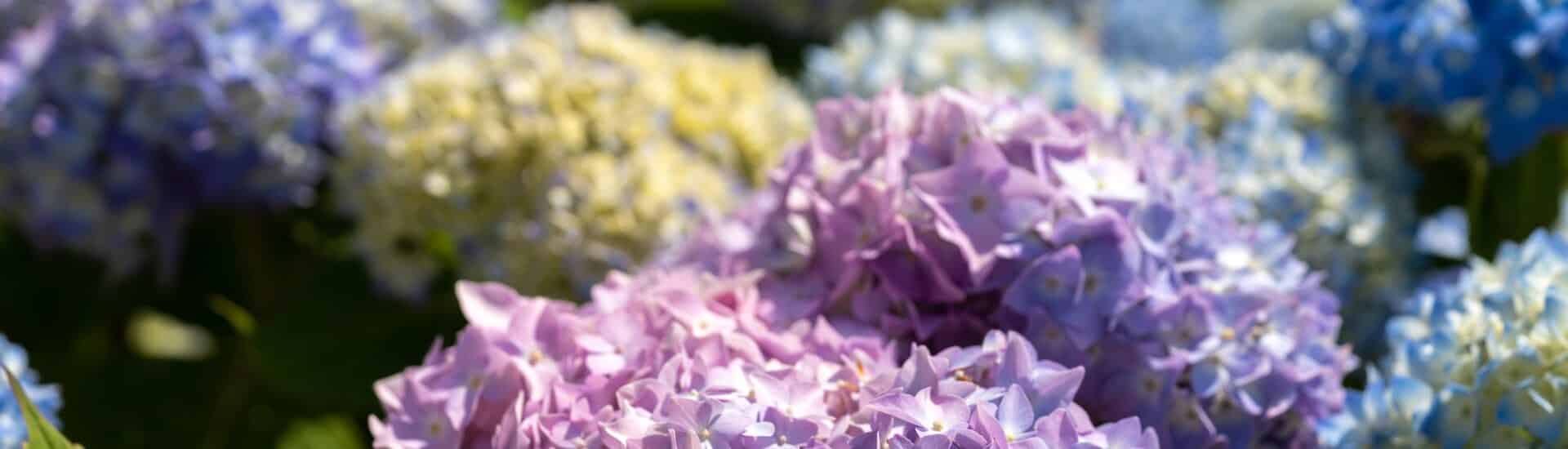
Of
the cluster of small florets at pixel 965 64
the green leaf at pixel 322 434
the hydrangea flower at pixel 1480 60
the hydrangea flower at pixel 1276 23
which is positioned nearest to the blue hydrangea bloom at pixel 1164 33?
the hydrangea flower at pixel 1276 23

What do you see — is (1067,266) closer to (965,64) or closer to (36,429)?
(36,429)

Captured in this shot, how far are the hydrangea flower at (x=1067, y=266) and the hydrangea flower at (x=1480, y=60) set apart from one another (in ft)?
0.88

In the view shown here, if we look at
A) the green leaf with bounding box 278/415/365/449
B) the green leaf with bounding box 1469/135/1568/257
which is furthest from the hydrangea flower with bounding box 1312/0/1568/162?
the green leaf with bounding box 278/415/365/449

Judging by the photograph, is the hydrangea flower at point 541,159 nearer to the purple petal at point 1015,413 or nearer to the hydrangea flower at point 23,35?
the hydrangea flower at point 23,35

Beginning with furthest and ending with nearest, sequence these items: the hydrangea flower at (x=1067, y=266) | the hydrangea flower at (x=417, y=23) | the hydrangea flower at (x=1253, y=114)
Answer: the hydrangea flower at (x=417, y=23) < the hydrangea flower at (x=1253, y=114) < the hydrangea flower at (x=1067, y=266)

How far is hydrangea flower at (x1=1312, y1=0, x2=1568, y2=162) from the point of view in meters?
0.89

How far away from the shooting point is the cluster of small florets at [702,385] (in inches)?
22.5

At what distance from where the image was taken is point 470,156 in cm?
111

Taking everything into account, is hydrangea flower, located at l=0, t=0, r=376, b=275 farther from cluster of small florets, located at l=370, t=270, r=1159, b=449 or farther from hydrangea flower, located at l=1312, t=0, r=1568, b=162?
hydrangea flower, located at l=1312, t=0, r=1568, b=162

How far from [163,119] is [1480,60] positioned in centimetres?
100

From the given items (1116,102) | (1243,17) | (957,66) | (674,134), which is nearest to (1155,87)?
(1116,102)

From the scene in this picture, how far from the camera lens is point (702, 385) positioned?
0.62 metres

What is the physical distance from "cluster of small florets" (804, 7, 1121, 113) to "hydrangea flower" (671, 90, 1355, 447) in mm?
420

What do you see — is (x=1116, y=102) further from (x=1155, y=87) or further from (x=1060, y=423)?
(x=1060, y=423)
